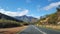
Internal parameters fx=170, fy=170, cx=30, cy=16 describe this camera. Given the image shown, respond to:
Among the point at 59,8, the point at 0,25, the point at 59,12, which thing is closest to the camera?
the point at 0,25

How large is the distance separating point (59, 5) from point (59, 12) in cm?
1622

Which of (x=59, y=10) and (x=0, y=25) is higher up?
(x=59, y=10)

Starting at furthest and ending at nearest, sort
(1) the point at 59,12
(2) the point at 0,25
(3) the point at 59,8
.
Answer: (3) the point at 59,8
(1) the point at 59,12
(2) the point at 0,25

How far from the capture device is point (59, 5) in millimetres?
149250

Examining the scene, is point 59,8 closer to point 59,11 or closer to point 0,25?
point 59,11

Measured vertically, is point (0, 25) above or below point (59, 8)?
below

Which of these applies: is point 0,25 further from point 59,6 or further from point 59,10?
point 59,6

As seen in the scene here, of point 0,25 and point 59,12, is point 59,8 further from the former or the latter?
point 0,25

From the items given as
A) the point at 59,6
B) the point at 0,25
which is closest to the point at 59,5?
the point at 59,6

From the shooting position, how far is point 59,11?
450 feet

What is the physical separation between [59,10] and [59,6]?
11731 mm

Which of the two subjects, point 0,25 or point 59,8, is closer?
point 0,25

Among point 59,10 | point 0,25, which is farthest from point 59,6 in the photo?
point 0,25

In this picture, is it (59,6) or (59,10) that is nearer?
(59,10)
